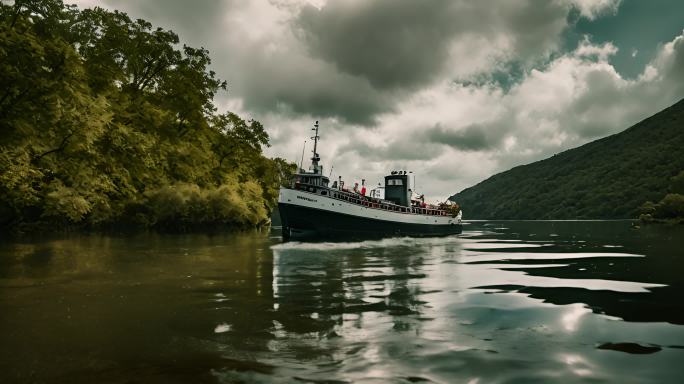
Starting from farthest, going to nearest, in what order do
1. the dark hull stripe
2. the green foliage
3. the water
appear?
the green foliage → the dark hull stripe → the water

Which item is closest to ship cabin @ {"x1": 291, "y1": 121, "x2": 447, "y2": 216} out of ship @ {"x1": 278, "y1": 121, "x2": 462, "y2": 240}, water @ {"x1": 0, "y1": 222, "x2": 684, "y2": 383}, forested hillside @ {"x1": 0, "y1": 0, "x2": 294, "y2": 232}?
ship @ {"x1": 278, "y1": 121, "x2": 462, "y2": 240}

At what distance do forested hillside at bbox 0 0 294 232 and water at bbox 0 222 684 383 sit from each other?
461 inches

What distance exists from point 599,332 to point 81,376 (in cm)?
757

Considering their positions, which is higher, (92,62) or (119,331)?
(92,62)

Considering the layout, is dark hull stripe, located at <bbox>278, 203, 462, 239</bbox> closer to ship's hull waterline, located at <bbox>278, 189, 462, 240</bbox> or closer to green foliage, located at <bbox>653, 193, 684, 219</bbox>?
ship's hull waterline, located at <bbox>278, 189, 462, 240</bbox>

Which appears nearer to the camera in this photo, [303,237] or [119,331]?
[119,331]

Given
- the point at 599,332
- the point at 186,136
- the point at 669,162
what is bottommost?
the point at 599,332

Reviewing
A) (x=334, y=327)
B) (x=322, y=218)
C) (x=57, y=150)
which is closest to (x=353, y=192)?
(x=322, y=218)

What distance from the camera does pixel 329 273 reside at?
15359 mm

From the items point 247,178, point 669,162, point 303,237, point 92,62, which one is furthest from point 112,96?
point 669,162

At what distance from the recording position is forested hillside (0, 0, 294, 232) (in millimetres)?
22531

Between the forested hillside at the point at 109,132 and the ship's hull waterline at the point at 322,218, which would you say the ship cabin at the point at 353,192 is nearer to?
the ship's hull waterline at the point at 322,218

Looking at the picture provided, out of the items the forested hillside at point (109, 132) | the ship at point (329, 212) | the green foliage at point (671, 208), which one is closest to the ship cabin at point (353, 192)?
the ship at point (329, 212)

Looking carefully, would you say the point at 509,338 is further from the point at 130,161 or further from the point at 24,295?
the point at 130,161
